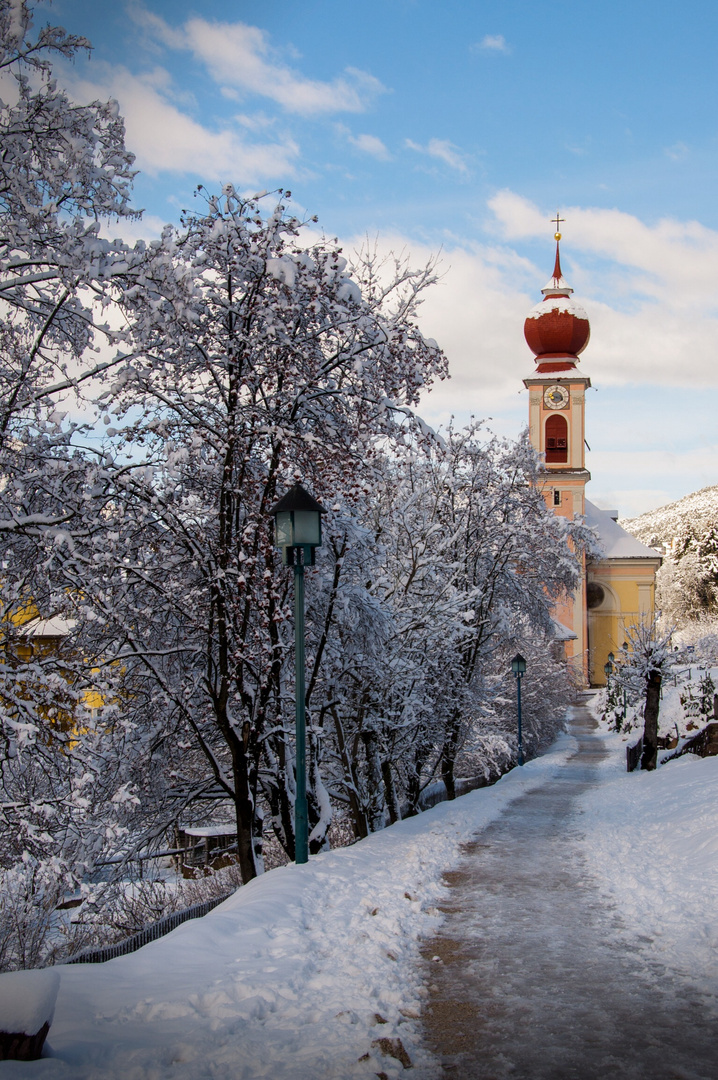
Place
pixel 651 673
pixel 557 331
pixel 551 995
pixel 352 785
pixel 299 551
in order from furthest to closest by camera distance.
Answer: pixel 557 331, pixel 651 673, pixel 352 785, pixel 299 551, pixel 551 995

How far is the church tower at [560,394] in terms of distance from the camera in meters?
63.6

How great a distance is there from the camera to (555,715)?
37.3 meters

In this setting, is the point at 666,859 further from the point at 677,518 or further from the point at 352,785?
the point at 677,518

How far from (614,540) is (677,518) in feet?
95.4

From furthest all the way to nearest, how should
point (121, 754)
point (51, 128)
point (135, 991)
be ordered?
point (121, 754) → point (51, 128) → point (135, 991)

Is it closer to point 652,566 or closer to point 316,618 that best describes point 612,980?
point 316,618

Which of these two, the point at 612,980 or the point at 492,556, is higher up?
the point at 492,556

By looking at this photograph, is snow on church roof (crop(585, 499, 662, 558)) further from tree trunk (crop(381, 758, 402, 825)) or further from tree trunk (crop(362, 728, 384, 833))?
tree trunk (crop(362, 728, 384, 833))

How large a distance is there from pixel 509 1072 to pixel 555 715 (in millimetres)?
33775

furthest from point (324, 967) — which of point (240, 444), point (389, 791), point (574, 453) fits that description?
point (574, 453)

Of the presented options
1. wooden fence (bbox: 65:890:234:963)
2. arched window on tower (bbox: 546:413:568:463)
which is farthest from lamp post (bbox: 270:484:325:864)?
arched window on tower (bbox: 546:413:568:463)

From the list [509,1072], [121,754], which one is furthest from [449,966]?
[121,754]

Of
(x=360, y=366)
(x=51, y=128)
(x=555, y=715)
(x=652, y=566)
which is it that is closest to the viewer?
(x=51, y=128)

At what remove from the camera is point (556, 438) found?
211 ft
